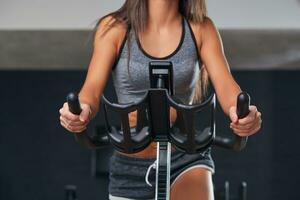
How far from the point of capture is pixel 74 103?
1335 mm

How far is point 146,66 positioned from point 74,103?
40 centimetres

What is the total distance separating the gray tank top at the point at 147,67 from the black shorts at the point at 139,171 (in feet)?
0.59

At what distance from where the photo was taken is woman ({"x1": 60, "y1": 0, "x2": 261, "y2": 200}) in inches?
66.7

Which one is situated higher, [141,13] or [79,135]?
[141,13]

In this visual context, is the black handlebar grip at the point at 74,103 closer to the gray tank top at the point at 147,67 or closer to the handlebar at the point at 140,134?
the handlebar at the point at 140,134

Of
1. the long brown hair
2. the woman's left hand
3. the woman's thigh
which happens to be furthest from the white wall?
the woman's left hand

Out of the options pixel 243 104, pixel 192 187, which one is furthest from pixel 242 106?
pixel 192 187

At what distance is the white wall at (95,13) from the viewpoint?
335 cm

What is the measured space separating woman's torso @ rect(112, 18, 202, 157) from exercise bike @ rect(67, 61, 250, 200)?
19 cm

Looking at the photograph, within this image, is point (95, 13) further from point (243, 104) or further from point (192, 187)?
point (243, 104)

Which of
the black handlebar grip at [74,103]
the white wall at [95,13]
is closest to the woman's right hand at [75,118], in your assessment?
the black handlebar grip at [74,103]

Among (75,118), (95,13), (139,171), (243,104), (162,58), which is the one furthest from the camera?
(95,13)

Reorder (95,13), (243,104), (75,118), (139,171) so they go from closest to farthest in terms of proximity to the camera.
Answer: (243,104), (75,118), (139,171), (95,13)

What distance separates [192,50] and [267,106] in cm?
247
